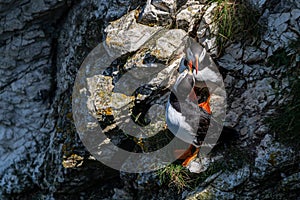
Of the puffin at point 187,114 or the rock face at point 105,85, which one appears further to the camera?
the puffin at point 187,114

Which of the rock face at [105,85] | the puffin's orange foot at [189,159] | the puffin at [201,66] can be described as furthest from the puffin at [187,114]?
the rock face at [105,85]

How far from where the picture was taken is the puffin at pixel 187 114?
5.11 metres

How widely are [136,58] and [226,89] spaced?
1.14 meters

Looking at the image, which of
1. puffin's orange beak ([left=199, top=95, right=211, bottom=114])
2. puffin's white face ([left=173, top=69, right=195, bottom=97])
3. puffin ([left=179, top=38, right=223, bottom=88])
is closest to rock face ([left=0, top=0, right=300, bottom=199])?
puffin ([left=179, top=38, right=223, bottom=88])

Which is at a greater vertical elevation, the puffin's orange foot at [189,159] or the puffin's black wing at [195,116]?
the puffin's black wing at [195,116]

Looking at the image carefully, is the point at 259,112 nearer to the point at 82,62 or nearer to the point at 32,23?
the point at 82,62

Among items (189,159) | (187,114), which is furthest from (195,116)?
(189,159)

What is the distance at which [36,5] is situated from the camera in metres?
6.74

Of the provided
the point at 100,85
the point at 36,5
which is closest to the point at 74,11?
the point at 36,5

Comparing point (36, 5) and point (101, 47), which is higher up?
point (36, 5)

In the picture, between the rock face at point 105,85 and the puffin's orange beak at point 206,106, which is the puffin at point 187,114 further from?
the rock face at point 105,85

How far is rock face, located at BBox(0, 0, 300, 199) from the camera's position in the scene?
194 inches

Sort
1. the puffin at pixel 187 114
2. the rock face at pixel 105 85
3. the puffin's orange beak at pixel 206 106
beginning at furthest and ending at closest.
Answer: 1. the puffin's orange beak at pixel 206 106
2. the puffin at pixel 187 114
3. the rock face at pixel 105 85

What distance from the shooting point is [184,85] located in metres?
5.21
